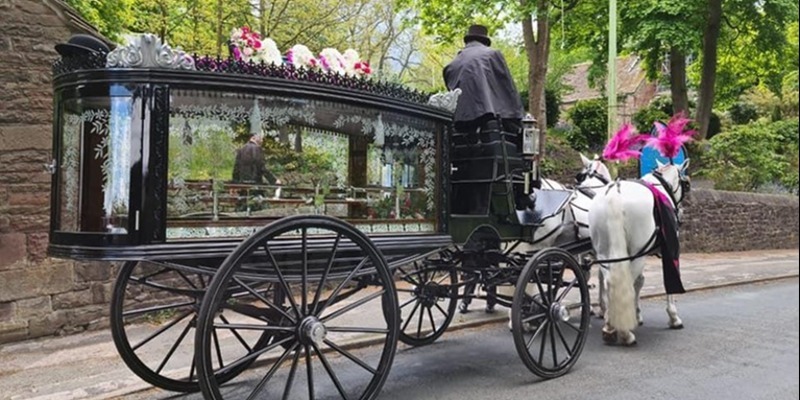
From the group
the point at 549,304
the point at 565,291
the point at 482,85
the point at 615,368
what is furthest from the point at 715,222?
the point at 482,85

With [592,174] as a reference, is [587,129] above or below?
above

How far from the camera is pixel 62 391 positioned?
4230 millimetres

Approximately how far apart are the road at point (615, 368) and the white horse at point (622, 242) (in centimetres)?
32

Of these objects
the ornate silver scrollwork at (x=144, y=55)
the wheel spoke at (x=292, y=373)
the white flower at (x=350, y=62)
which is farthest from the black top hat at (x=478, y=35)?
the wheel spoke at (x=292, y=373)

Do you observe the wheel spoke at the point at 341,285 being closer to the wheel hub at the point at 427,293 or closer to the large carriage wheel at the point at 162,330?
the large carriage wheel at the point at 162,330

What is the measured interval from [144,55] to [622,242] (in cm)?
459

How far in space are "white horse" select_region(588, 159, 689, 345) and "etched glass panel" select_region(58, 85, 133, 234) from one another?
4.37 meters

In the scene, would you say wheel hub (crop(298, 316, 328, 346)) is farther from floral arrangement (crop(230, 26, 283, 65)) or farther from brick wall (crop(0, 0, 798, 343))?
brick wall (crop(0, 0, 798, 343))

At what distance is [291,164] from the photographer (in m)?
3.74

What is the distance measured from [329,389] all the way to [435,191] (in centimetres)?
174

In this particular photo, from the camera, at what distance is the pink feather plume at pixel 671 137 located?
5854 mm

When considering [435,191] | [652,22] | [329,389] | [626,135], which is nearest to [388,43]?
[652,22]

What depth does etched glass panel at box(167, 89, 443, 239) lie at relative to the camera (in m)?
3.36

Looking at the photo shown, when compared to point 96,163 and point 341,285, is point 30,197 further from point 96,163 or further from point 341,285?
point 341,285
